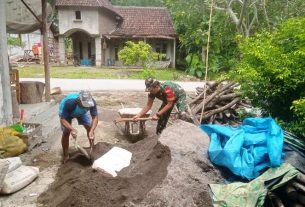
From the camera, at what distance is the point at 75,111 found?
5855 mm

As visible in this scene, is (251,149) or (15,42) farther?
(15,42)

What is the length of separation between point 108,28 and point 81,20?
2.53m

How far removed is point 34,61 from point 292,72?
91.9ft

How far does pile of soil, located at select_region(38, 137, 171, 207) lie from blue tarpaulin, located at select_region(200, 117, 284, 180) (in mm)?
778

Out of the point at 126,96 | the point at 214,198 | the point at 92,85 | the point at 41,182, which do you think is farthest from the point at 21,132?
the point at 92,85

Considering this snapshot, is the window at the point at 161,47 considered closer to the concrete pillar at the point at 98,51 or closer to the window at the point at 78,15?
the concrete pillar at the point at 98,51

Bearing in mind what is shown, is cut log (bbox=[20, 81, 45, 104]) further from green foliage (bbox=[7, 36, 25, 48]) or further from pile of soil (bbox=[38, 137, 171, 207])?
green foliage (bbox=[7, 36, 25, 48])

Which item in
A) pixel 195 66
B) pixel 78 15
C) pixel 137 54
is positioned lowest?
pixel 195 66

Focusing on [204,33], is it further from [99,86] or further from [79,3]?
[79,3]

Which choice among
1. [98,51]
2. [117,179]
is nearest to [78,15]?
[98,51]

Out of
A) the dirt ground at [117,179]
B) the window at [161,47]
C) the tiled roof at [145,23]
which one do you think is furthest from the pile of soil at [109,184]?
the window at [161,47]

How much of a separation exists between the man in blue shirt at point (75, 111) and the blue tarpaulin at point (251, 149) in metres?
2.20

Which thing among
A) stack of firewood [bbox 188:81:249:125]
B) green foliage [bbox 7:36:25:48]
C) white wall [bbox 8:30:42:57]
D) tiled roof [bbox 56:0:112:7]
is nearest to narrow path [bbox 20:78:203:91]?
stack of firewood [bbox 188:81:249:125]

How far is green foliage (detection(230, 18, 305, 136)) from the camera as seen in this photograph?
16.3 ft
